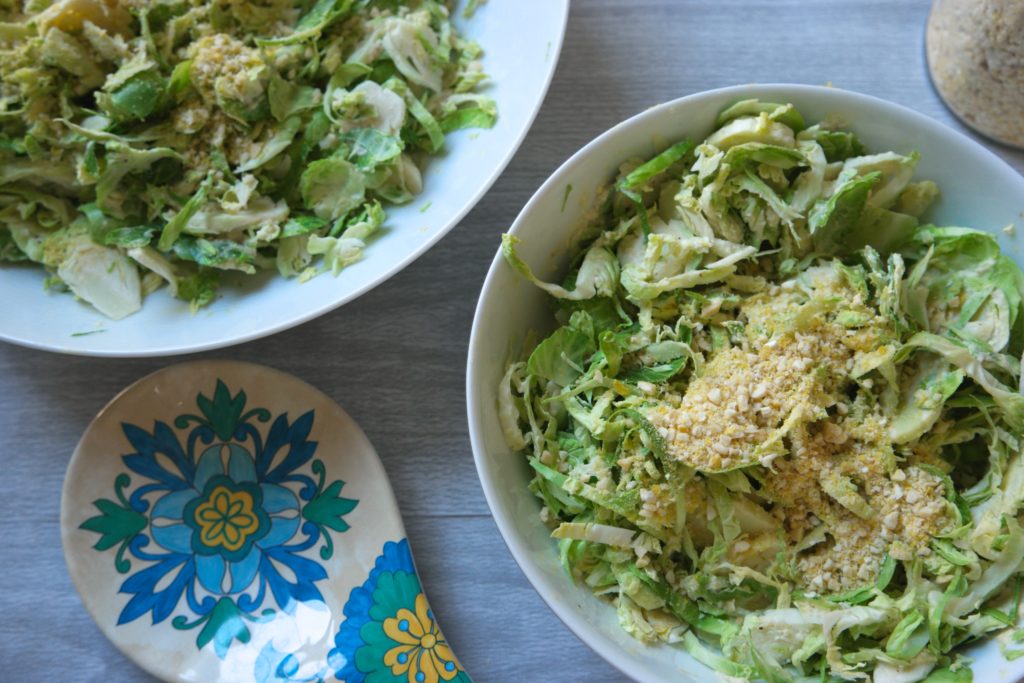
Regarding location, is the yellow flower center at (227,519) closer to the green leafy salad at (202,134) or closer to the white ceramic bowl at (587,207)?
the green leafy salad at (202,134)

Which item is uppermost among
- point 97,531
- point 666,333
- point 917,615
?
point 666,333

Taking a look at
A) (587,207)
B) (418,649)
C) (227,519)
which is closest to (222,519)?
(227,519)

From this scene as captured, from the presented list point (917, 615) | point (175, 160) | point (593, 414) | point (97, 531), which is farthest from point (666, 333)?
point (97, 531)

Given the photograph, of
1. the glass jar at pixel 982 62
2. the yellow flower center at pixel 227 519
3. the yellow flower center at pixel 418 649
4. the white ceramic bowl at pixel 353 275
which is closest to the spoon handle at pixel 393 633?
the yellow flower center at pixel 418 649

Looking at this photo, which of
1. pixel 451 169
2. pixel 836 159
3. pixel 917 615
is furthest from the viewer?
pixel 451 169

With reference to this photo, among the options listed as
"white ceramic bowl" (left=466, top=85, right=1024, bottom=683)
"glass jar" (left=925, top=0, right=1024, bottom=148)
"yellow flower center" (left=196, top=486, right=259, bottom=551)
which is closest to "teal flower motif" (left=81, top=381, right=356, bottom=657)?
"yellow flower center" (left=196, top=486, right=259, bottom=551)

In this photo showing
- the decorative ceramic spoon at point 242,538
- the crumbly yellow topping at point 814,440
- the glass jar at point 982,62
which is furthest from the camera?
the decorative ceramic spoon at point 242,538

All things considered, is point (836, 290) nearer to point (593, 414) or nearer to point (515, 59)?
point (593, 414)

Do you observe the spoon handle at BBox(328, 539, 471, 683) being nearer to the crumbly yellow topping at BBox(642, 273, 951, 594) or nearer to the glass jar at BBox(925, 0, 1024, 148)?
the crumbly yellow topping at BBox(642, 273, 951, 594)
